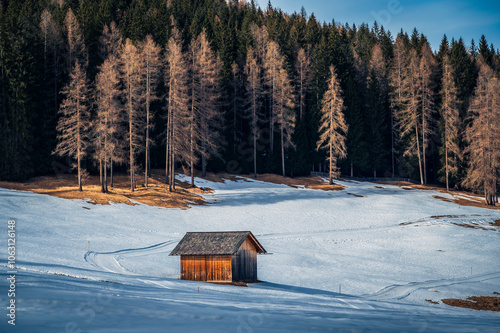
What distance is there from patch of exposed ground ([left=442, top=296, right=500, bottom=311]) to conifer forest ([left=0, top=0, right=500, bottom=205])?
101 ft

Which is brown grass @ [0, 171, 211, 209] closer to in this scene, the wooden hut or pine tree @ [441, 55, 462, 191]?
the wooden hut

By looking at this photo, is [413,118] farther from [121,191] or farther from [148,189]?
[121,191]

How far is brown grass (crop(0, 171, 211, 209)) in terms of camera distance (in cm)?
4444

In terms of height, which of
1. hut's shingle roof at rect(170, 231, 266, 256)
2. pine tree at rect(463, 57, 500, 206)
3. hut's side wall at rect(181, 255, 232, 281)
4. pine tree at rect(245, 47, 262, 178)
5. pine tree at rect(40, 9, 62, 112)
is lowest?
hut's side wall at rect(181, 255, 232, 281)

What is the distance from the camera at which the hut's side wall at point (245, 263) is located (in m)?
26.2

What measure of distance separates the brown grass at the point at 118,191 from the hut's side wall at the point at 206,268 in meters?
18.7

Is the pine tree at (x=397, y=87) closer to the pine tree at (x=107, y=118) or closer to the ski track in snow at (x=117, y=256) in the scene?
the pine tree at (x=107, y=118)

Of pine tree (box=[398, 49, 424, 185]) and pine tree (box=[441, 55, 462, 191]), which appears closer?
pine tree (box=[441, 55, 462, 191])

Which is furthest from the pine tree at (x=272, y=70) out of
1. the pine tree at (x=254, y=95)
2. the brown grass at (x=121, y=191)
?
the brown grass at (x=121, y=191)

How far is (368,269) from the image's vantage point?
103ft

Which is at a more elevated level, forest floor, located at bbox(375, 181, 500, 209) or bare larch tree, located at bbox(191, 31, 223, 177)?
bare larch tree, located at bbox(191, 31, 223, 177)

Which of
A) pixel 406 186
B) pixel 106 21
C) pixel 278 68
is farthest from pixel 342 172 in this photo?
pixel 106 21

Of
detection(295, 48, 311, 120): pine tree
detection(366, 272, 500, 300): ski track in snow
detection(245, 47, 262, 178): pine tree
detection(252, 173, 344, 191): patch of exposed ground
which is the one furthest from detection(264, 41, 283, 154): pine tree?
detection(366, 272, 500, 300): ski track in snow

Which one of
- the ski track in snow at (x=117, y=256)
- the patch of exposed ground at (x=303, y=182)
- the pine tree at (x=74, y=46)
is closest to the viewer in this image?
the ski track in snow at (x=117, y=256)
